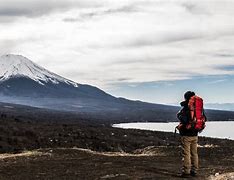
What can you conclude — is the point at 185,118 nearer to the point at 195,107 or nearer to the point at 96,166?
the point at 195,107

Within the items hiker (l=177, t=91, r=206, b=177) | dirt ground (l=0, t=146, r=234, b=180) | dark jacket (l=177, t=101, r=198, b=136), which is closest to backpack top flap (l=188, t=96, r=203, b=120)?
hiker (l=177, t=91, r=206, b=177)

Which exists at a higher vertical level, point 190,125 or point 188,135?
point 190,125

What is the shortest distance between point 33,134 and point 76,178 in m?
41.7

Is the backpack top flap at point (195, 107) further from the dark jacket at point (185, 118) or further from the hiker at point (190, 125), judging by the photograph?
the dark jacket at point (185, 118)

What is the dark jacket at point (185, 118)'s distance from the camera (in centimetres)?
1702

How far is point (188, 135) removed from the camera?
57.1 ft

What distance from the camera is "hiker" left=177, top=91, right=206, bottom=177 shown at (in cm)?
1688

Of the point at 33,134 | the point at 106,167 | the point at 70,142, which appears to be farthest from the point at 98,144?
the point at 106,167

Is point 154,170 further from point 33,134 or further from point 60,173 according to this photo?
point 33,134

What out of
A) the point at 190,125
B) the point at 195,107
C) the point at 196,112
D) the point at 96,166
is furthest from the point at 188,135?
the point at 96,166

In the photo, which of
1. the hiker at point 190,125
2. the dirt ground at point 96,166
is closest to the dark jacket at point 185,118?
the hiker at point 190,125

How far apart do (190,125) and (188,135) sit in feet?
1.66

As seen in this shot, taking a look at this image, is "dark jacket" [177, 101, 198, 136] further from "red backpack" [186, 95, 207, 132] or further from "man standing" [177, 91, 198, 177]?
"red backpack" [186, 95, 207, 132]

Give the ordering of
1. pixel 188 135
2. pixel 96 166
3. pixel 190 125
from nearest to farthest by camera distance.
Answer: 1. pixel 190 125
2. pixel 188 135
3. pixel 96 166
